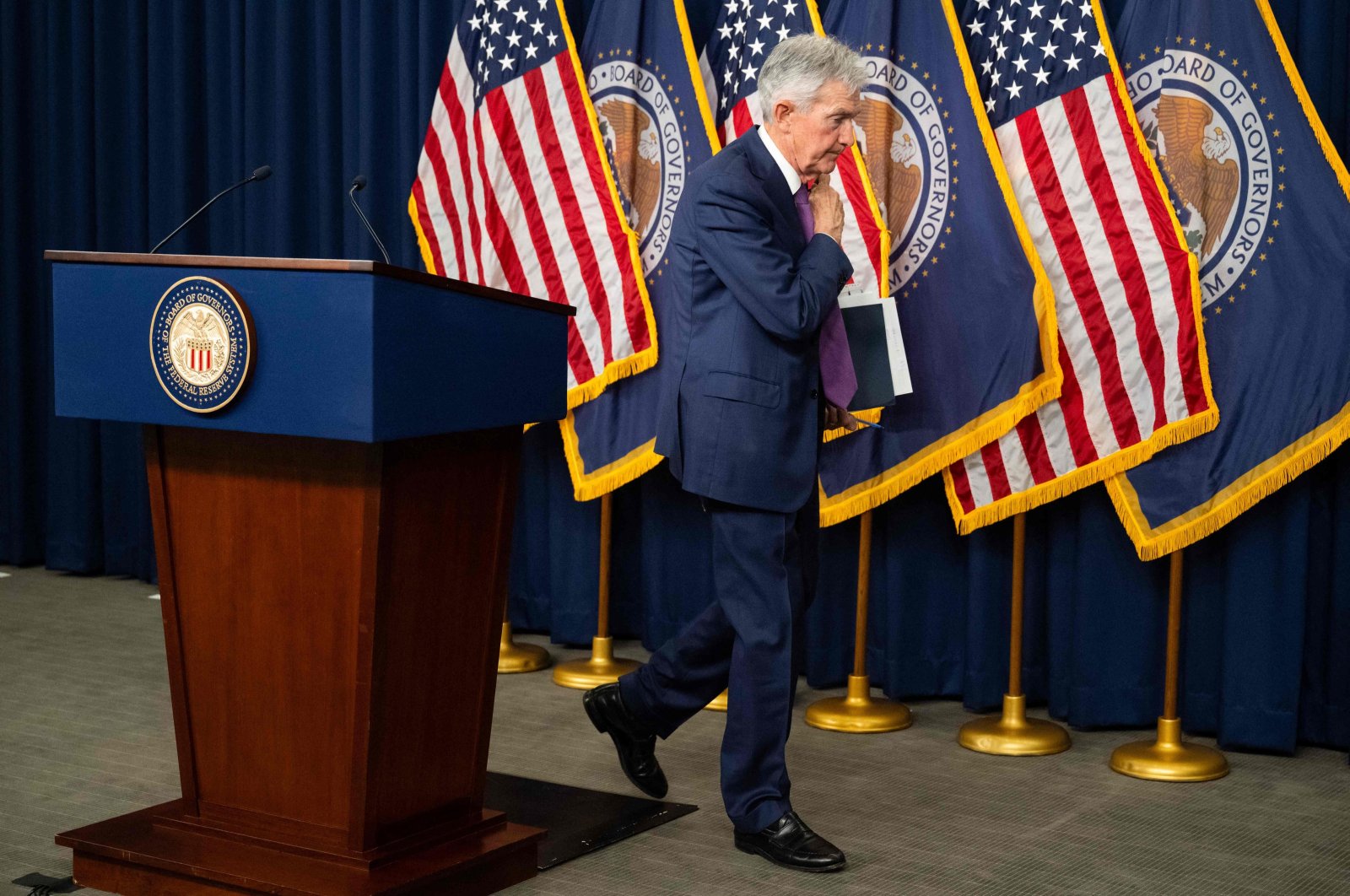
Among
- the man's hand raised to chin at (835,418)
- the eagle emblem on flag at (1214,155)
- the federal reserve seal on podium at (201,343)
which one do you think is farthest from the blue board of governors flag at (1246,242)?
the federal reserve seal on podium at (201,343)

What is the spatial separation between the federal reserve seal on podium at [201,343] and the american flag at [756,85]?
1.81 meters

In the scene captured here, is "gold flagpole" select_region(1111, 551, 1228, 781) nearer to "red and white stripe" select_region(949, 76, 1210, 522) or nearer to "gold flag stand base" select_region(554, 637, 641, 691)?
"red and white stripe" select_region(949, 76, 1210, 522)

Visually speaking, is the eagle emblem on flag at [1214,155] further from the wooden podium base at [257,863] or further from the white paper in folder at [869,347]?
the wooden podium base at [257,863]

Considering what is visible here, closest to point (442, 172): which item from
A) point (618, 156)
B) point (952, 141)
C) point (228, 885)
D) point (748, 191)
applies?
point (618, 156)

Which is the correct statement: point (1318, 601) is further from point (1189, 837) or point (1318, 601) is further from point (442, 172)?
point (442, 172)

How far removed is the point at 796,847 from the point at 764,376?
34.1 inches

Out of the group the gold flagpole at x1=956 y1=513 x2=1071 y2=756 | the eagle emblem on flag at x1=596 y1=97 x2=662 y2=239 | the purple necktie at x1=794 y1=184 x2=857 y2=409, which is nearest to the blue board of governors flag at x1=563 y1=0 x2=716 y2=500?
the eagle emblem on flag at x1=596 y1=97 x2=662 y2=239

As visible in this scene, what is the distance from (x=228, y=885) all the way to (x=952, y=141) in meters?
2.45

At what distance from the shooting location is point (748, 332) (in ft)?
8.54

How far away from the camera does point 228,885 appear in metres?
2.24

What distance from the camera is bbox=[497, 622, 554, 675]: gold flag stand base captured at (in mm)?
4277

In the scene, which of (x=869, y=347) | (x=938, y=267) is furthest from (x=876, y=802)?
(x=938, y=267)

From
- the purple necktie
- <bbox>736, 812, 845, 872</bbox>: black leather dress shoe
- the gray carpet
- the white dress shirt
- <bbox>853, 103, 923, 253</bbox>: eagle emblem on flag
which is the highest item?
<bbox>853, 103, 923, 253</bbox>: eagle emblem on flag

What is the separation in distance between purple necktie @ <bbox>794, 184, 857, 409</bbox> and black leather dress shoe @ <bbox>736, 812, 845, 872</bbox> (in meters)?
0.80
